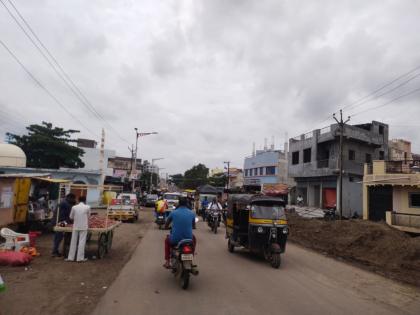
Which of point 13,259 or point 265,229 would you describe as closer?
point 13,259

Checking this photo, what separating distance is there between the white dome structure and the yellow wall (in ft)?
103

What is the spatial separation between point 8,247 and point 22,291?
367 cm

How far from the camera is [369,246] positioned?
16609 mm

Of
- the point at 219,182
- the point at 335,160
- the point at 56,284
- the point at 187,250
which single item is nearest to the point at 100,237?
the point at 56,284

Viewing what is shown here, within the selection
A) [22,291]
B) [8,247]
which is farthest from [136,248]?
[22,291]

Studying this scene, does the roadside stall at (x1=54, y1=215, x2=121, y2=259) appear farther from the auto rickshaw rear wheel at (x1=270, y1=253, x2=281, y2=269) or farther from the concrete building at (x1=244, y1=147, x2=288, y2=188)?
the concrete building at (x1=244, y1=147, x2=288, y2=188)

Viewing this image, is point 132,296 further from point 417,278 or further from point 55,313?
point 417,278

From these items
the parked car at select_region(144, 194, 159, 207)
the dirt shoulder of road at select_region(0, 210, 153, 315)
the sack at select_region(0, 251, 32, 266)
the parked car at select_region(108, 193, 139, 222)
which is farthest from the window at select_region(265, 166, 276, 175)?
the sack at select_region(0, 251, 32, 266)

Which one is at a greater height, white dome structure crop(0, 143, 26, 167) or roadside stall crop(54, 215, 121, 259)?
white dome structure crop(0, 143, 26, 167)

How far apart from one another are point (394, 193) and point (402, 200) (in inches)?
35.0

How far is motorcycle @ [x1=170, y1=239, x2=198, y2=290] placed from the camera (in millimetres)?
7789

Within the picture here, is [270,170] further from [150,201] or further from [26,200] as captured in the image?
[26,200]

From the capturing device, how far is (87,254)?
11539 millimetres

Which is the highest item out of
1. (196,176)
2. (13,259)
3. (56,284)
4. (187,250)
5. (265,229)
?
(196,176)
